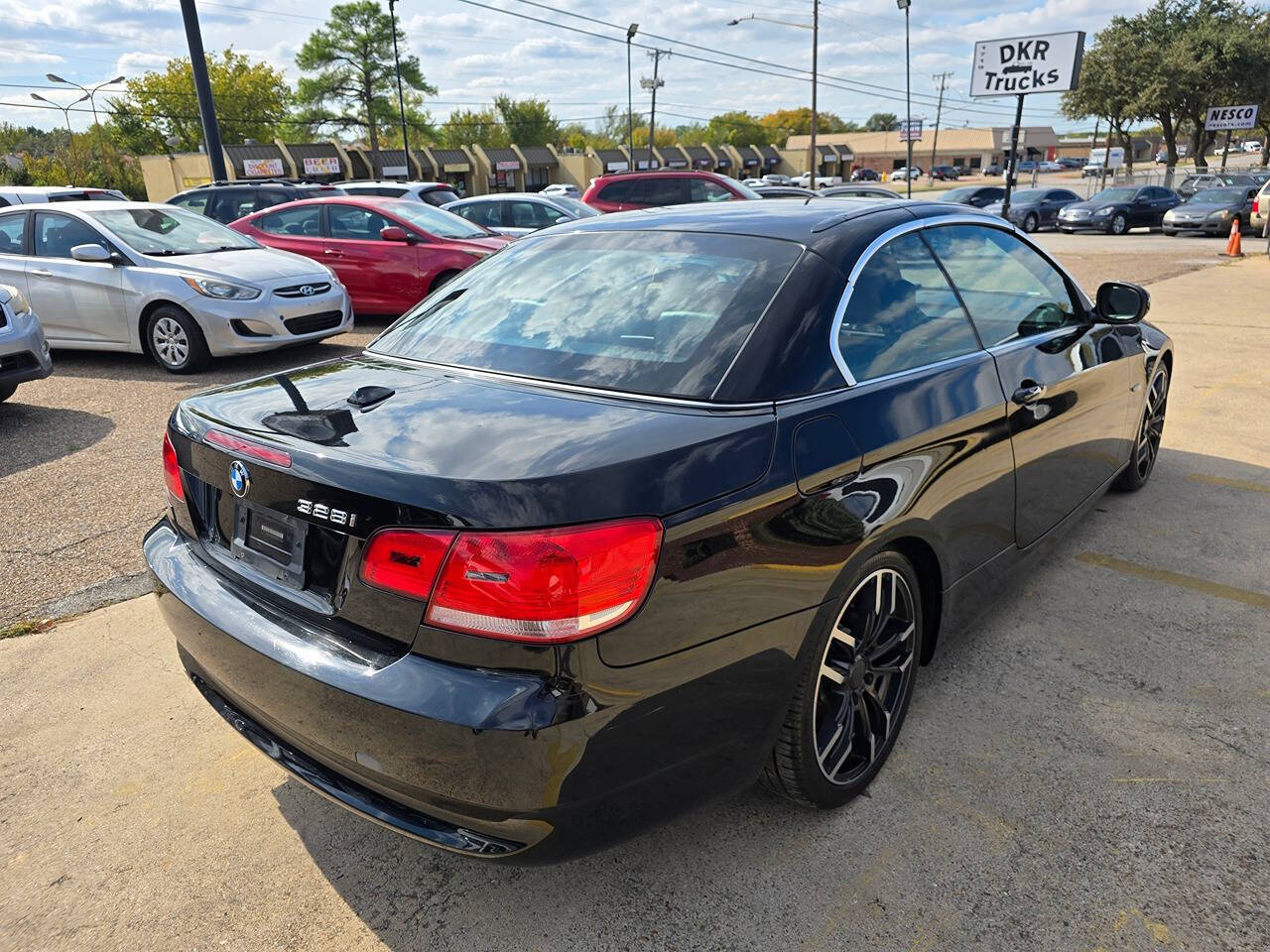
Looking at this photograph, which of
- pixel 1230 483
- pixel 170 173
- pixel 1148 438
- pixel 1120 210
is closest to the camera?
pixel 1148 438

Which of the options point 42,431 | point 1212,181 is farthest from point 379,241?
point 1212,181

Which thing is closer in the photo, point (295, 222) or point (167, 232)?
point (167, 232)

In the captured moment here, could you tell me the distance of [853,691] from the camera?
8.41 feet

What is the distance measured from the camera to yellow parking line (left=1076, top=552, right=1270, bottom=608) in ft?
12.5

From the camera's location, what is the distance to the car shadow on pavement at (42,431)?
5906 millimetres

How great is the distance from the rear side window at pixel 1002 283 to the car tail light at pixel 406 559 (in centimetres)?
212

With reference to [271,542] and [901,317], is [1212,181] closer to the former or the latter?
[901,317]

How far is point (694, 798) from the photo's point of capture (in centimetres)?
209

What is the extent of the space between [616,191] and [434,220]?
5533mm

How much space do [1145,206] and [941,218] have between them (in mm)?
29104

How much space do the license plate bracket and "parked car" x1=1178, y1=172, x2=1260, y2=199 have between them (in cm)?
3122

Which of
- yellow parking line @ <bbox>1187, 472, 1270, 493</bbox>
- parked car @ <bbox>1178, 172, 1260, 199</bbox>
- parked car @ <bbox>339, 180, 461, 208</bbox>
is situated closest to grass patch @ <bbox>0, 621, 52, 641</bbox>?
yellow parking line @ <bbox>1187, 472, 1270, 493</bbox>

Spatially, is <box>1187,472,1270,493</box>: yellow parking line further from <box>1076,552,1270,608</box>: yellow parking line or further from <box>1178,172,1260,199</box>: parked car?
<box>1178,172,1260,199</box>: parked car

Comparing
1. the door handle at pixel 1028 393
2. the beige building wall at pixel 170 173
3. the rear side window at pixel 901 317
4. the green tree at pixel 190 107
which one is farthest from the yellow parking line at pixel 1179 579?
the green tree at pixel 190 107
